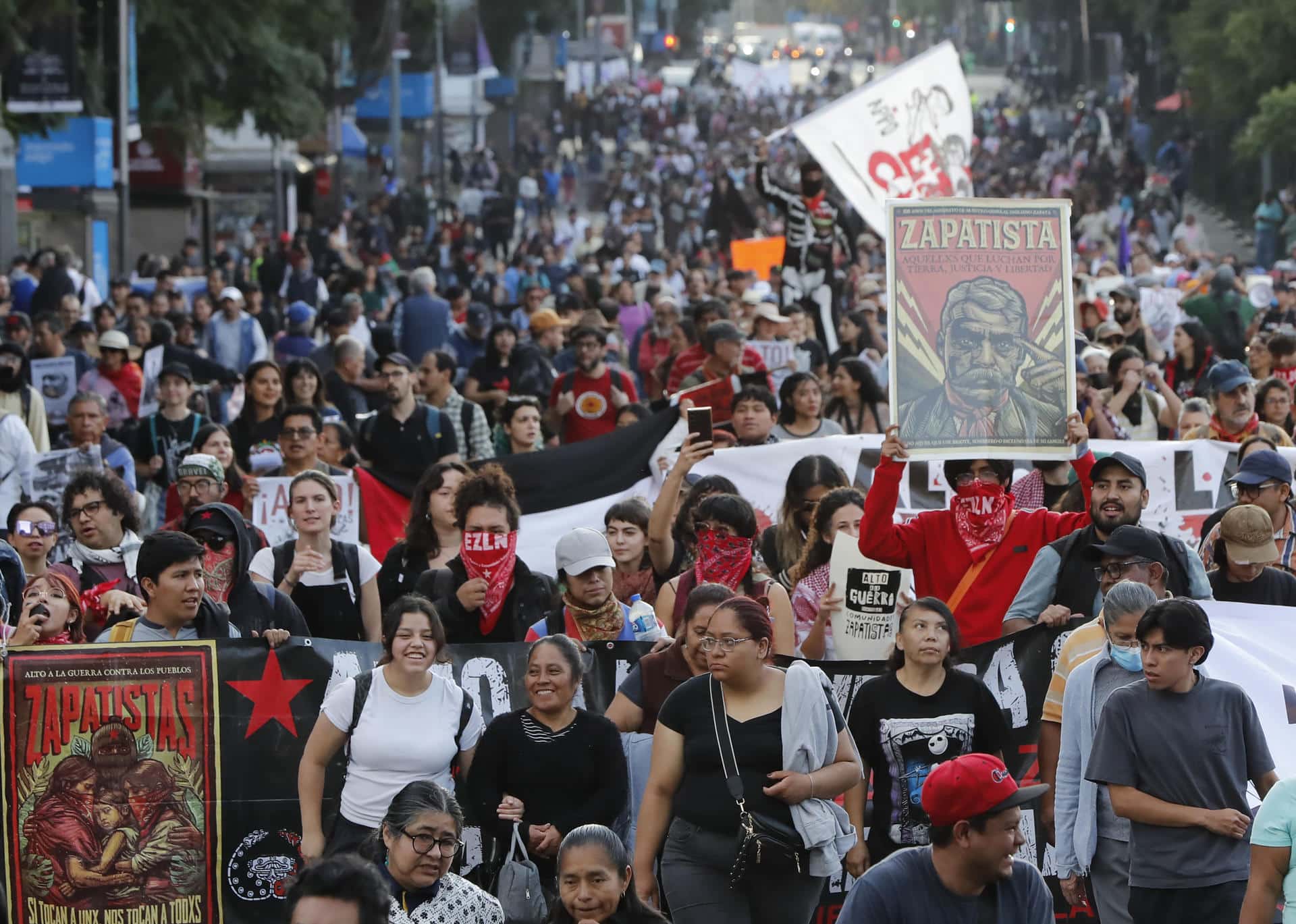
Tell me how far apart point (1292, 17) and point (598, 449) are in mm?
27961

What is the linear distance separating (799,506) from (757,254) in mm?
14446

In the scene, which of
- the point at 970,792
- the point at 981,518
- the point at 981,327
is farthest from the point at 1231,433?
the point at 970,792

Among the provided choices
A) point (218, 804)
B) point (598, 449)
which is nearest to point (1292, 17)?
point (598, 449)

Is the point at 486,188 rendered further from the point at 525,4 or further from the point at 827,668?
the point at 827,668

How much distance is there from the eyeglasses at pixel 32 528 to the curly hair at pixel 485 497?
5.33 feet

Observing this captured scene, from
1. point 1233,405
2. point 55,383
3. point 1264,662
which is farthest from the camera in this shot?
point 55,383

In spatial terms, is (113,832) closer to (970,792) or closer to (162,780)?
(162,780)

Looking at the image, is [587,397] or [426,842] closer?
[426,842]

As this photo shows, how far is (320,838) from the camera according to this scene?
7215 millimetres

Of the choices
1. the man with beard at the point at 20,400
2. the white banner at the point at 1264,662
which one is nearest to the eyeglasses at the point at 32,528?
the man with beard at the point at 20,400

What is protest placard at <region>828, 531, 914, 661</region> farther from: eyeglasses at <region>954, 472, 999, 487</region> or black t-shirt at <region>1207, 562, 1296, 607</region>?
black t-shirt at <region>1207, 562, 1296, 607</region>

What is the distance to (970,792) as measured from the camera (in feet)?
16.7

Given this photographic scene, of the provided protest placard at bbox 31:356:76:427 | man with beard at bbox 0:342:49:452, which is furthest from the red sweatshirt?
protest placard at bbox 31:356:76:427

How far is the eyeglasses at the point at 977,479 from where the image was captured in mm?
8445
